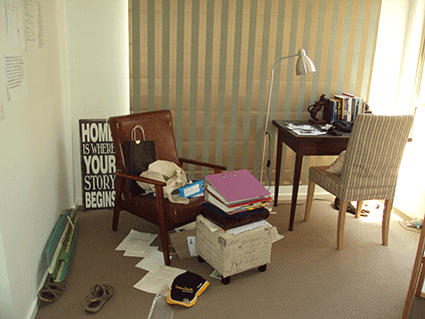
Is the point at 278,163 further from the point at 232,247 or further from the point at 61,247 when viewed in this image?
the point at 61,247

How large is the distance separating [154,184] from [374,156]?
5.14ft

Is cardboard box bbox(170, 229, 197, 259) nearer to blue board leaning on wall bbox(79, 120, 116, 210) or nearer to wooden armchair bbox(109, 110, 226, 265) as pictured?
wooden armchair bbox(109, 110, 226, 265)

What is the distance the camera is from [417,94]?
3.69 metres

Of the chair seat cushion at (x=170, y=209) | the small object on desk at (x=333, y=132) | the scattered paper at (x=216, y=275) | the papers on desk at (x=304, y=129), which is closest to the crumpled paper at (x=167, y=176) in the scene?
the chair seat cushion at (x=170, y=209)

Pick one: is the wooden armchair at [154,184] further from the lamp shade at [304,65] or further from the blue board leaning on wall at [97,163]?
the lamp shade at [304,65]

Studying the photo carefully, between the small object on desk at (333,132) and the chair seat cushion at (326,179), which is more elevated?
the small object on desk at (333,132)

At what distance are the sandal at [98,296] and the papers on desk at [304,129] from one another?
185 centimetres

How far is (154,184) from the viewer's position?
8.77ft

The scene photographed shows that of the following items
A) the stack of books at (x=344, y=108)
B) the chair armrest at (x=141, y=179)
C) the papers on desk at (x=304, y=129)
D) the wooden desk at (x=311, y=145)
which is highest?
the stack of books at (x=344, y=108)

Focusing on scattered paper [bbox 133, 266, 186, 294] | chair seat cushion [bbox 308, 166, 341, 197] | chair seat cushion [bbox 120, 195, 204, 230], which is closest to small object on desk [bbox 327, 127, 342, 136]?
chair seat cushion [bbox 308, 166, 341, 197]

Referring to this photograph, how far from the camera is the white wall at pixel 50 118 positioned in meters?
1.92

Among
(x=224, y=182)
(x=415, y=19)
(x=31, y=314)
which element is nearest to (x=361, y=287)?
(x=224, y=182)

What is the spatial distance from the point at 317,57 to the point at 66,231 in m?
2.63

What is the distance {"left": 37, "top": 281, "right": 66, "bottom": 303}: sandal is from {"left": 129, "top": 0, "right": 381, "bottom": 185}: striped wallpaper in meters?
1.67
